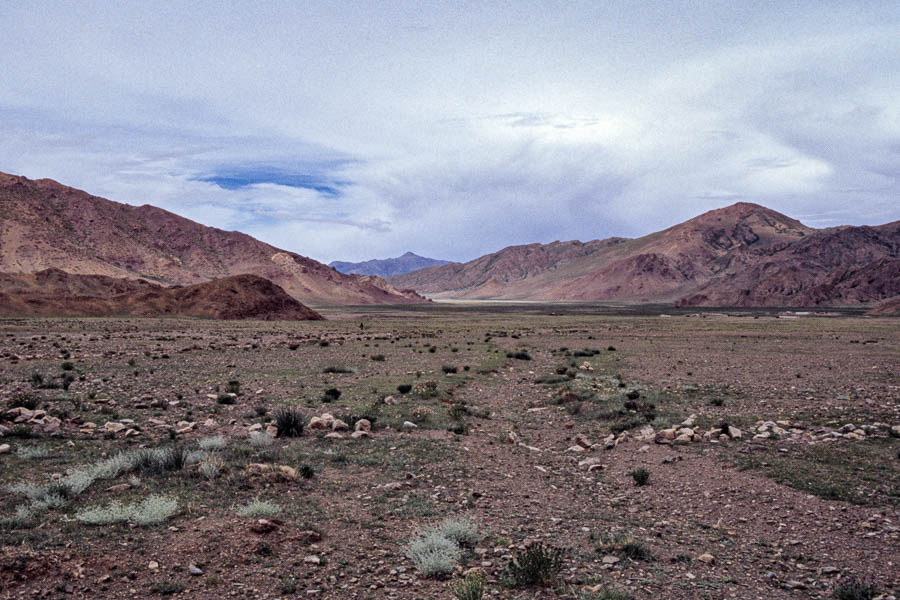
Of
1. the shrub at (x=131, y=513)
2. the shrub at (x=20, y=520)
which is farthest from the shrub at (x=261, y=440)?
the shrub at (x=20, y=520)

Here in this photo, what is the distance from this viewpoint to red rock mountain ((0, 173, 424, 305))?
119812mm

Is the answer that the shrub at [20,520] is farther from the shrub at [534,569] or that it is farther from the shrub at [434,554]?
the shrub at [534,569]

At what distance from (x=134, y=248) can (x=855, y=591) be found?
164m

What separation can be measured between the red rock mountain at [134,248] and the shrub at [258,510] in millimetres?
132601

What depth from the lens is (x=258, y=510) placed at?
723 centimetres

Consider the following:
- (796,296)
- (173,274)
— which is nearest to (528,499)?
(173,274)

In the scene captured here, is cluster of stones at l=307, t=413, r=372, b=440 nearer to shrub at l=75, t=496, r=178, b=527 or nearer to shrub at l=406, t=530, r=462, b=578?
shrub at l=75, t=496, r=178, b=527

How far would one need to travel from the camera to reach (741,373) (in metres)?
22.8

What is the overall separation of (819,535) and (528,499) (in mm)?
3917

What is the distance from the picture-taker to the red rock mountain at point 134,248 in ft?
393

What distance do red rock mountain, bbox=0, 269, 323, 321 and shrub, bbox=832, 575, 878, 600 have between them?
74522 millimetres

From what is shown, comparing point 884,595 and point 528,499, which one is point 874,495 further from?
point 528,499

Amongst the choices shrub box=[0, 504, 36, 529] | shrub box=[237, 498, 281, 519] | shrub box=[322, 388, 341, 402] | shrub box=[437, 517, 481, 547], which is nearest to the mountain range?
shrub box=[322, 388, 341, 402]

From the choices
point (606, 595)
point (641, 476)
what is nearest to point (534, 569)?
point (606, 595)
